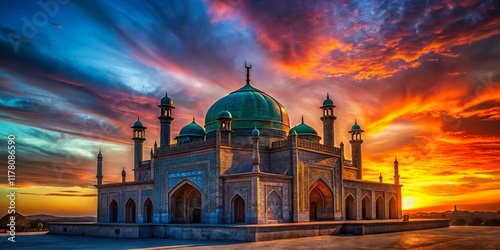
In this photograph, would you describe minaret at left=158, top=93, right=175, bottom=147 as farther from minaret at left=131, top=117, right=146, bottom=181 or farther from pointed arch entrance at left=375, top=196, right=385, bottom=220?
pointed arch entrance at left=375, top=196, right=385, bottom=220

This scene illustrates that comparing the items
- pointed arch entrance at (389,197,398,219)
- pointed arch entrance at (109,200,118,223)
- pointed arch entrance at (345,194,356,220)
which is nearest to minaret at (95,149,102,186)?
pointed arch entrance at (109,200,118,223)

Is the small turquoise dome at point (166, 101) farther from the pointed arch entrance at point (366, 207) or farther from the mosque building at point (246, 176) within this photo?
the pointed arch entrance at point (366, 207)

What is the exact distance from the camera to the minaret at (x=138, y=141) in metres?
28.2

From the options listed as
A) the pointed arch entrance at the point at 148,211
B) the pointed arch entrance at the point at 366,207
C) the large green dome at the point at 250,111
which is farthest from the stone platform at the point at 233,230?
the large green dome at the point at 250,111

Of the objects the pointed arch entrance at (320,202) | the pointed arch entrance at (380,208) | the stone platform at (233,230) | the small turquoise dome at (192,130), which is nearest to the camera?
the stone platform at (233,230)

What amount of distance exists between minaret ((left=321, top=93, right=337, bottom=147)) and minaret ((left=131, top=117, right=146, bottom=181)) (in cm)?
1086

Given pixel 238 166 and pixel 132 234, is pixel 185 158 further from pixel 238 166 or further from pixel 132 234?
pixel 132 234

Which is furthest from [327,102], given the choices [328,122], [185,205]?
[185,205]

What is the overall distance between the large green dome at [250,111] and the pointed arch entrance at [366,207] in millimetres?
6395

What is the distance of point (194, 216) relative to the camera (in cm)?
2344

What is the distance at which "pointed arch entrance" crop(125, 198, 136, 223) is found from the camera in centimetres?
2623

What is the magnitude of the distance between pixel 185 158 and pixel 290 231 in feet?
25.2

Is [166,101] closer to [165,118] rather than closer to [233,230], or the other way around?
[165,118]

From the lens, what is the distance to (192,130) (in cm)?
2645
